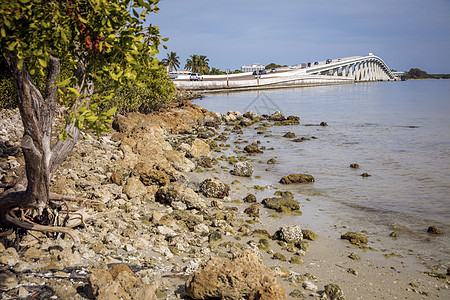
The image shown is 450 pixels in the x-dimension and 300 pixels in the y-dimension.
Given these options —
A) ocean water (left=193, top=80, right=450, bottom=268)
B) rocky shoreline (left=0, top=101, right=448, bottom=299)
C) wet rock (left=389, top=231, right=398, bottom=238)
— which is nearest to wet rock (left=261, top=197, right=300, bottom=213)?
rocky shoreline (left=0, top=101, right=448, bottom=299)

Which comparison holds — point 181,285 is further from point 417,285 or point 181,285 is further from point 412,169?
point 412,169

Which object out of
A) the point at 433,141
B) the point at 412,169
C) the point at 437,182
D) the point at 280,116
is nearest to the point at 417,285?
the point at 437,182

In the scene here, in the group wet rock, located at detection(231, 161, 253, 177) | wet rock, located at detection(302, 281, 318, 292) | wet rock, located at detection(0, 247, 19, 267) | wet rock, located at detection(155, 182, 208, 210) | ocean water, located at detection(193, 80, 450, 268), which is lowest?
ocean water, located at detection(193, 80, 450, 268)

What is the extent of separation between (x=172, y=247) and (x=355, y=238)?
5068 millimetres

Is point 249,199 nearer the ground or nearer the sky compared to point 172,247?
nearer the ground

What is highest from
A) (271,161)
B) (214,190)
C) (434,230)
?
(214,190)

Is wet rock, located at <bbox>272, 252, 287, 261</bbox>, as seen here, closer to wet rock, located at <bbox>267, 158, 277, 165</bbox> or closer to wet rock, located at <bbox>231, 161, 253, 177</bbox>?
wet rock, located at <bbox>231, 161, 253, 177</bbox>

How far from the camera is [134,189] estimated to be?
1109cm

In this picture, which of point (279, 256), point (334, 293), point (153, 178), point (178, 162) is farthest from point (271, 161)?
point (334, 293)

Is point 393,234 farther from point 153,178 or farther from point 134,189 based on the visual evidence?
point 134,189

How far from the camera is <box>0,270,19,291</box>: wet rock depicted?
526 cm

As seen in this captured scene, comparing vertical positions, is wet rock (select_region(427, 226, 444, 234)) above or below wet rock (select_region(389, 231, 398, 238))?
below

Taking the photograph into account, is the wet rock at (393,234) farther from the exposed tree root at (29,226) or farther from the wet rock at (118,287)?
the exposed tree root at (29,226)

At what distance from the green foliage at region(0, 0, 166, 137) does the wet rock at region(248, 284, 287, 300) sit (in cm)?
323
